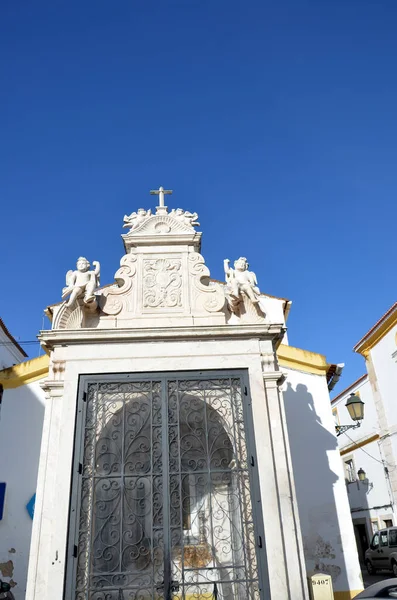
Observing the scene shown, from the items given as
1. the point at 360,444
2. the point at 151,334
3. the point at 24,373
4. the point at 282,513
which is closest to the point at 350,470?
the point at 360,444

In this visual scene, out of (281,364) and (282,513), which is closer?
(282,513)

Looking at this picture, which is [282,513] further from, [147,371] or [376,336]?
[376,336]

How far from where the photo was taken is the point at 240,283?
6.99m

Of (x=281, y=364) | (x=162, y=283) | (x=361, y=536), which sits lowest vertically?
(x=361, y=536)

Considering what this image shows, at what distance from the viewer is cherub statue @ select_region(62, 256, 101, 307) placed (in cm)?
673

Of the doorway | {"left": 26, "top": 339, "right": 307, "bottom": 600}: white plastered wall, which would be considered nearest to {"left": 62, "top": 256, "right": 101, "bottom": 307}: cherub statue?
{"left": 26, "top": 339, "right": 307, "bottom": 600}: white plastered wall

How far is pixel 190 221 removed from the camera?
7766 mm

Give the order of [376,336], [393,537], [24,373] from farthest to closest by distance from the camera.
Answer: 1. [376,336]
2. [393,537]
3. [24,373]

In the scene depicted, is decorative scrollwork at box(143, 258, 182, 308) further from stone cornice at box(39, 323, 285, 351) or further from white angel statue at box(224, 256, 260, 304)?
white angel statue at box(224, 256, 260, 304)

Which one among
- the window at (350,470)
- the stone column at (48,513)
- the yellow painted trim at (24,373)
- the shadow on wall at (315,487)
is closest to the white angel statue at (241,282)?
the stone column at (48,513)

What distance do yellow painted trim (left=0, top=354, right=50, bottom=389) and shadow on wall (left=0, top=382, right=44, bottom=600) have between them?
0.16m

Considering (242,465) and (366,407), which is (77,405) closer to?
(242,465)

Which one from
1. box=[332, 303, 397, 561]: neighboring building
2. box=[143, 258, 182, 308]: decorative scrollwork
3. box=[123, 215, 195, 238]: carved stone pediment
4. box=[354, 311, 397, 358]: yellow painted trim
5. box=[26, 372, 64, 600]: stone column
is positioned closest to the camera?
box=[26, 372, 64, 600]: stone column

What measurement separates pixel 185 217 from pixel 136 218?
79cm
